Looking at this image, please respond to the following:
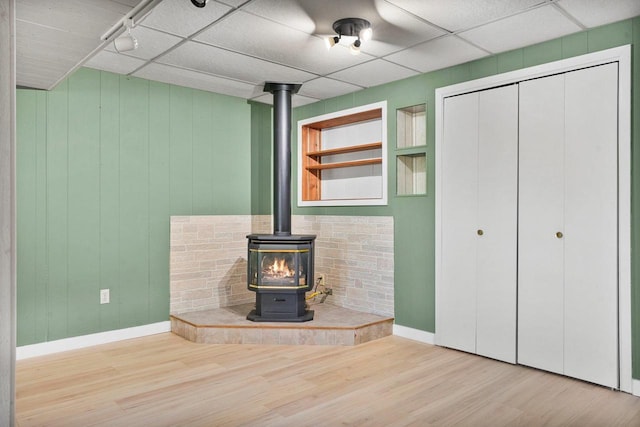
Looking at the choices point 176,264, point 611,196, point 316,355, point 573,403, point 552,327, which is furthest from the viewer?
point 176,264

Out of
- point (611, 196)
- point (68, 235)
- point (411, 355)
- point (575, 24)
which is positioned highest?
point (575, 24)

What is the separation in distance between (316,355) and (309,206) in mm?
1941

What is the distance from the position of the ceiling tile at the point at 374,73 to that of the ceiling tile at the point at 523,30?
0.76 meters

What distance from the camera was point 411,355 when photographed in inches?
145

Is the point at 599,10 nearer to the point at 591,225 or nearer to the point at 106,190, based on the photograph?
the point at 591,225

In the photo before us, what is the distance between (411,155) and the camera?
4320mm

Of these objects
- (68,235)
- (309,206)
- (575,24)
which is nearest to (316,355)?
(309,206)

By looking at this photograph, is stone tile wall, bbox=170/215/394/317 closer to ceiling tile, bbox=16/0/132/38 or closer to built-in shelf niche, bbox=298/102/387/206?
built-in shelf niche, bbox=298/102/387/206

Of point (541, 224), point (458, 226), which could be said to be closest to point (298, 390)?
point (458, 226)

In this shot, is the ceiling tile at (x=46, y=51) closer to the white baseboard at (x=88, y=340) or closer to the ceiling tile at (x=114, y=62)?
the ceiling tile at (x=114, y=62)

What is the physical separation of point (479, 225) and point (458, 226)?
7.2 inches

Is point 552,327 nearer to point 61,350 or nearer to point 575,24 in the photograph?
point 575,24

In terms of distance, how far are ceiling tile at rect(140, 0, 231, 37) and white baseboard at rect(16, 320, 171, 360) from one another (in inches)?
103

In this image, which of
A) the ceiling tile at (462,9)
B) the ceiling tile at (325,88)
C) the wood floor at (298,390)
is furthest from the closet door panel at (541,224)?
the ceiling tile at (325,88)
